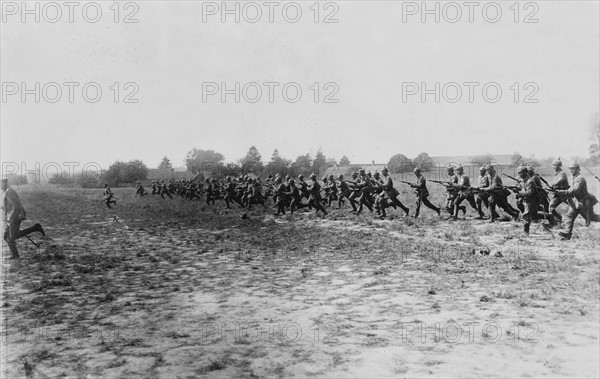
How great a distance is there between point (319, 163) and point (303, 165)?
254 inches

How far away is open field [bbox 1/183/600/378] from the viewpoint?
15.1 feet

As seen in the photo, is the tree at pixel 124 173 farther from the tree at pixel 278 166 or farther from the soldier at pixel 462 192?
the soldier at pixel 462 192

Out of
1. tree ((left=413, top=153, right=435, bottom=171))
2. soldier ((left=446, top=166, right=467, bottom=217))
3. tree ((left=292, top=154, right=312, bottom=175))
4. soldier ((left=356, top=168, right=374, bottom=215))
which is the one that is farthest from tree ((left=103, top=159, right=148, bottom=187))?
soldier ((left=446, top=166, right=467, bottom=217))

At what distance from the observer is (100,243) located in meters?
13.6

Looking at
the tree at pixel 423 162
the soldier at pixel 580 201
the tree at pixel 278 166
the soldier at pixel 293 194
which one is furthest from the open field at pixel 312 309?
the tree at pixel 278 166

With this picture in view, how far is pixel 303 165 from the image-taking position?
222 feet

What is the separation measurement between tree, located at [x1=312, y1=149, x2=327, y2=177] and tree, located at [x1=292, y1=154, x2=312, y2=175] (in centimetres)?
88

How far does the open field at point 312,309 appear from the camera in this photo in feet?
15.1

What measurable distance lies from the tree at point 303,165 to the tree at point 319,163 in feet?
2.88

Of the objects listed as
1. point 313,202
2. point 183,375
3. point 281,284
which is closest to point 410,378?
point 183,375

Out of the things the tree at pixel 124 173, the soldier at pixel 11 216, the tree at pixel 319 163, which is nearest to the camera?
the soldier at pixel 11 216

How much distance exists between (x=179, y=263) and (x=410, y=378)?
7.11 metres

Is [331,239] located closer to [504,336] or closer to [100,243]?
[100,243]

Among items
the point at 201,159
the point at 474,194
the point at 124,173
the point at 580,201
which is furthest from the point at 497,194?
the point at 201,159
